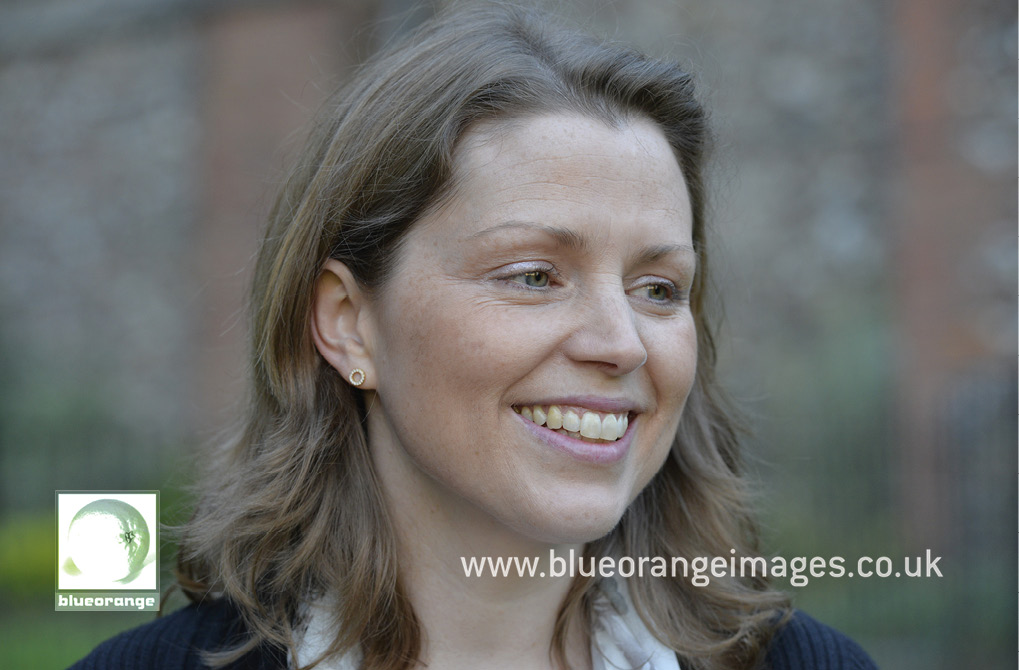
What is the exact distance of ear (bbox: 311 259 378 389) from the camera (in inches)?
91.8

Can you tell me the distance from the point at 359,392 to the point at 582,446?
67cm

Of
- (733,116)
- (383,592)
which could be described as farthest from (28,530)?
(733,116)

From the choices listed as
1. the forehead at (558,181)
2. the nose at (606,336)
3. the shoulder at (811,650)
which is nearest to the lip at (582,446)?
the nose at (606,336)

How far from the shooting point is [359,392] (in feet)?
8.21

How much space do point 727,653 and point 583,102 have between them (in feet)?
4.76

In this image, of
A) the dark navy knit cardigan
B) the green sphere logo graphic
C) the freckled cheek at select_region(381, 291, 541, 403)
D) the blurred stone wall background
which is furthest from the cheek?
the blurred stone wall background

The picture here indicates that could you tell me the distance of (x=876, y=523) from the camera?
19.9 feet

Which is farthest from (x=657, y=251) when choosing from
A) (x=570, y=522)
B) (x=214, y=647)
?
(x=214, y=647)

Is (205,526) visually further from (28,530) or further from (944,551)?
(944,551)

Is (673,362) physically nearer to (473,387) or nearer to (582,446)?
(582,446)

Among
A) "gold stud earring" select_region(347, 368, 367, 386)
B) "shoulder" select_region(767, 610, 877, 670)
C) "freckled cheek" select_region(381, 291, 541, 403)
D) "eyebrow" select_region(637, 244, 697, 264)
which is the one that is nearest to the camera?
"freckled cheek" select_region(381, 291, 541, 403)

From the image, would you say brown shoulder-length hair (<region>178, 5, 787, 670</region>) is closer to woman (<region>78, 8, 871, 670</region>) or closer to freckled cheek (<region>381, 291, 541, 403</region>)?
woman (<region>78, 8, 871, 670</region>)

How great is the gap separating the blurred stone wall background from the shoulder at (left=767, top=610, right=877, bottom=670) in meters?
1.78

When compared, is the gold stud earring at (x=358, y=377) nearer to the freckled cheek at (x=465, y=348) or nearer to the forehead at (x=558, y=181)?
the freckled cheek at (x=465, y=348)
